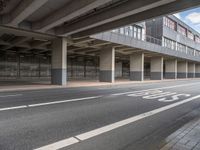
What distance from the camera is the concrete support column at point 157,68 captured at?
4162 centimetres

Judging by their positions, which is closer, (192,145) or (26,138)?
(192,145)

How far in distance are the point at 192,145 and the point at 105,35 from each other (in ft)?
67.7

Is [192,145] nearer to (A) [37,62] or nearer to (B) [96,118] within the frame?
(B) [96,118]

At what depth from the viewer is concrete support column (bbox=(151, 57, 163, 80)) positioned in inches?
1639

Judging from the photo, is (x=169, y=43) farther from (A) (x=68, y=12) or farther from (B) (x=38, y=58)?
(A) (x=68, y=12)

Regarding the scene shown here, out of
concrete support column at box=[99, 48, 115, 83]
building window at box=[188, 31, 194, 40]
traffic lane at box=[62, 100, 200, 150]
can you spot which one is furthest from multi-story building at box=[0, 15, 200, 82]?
traffic lane at box=[62, 100, 200, 150]

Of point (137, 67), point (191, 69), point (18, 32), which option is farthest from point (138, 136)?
point (191, 69)

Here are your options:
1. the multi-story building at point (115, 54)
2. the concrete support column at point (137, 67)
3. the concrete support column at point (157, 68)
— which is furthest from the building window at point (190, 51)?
the concrete support column at point (137, 67)

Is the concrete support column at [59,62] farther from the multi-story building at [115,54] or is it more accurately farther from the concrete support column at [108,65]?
the concrete support column at [108,65]

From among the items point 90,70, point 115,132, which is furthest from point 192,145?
point 90,70

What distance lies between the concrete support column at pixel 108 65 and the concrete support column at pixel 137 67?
8412mm

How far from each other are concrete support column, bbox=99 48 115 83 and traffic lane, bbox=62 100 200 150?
21.1 metres

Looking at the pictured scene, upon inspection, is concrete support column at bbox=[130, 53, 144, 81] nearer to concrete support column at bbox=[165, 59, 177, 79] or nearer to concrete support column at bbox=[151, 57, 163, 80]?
concrete support column at bbox=[151, 57, 163, 80]

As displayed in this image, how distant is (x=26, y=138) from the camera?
15.7ft
